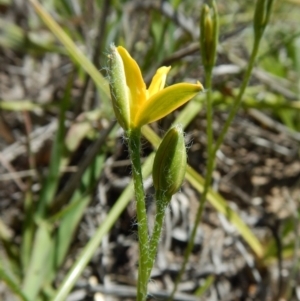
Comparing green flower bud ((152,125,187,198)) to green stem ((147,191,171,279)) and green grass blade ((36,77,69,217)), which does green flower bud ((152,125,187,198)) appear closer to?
green stem ((147,191,171,279))

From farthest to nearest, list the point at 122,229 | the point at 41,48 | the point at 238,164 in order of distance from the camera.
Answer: the point at 41,48 → the point at 238,164 → the point at 122,229

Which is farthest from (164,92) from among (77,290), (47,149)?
(47,149)

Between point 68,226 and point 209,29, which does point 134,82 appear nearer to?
point 209,29

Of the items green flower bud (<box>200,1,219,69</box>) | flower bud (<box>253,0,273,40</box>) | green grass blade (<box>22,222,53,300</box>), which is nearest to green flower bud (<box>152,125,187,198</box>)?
green flower bud (<box>200,1,219,69</box>)

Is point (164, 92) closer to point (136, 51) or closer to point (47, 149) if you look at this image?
point (47, 149)

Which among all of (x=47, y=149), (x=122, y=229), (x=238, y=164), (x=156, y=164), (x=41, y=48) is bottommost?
(x=238, y=164)

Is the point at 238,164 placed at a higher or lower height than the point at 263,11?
lower

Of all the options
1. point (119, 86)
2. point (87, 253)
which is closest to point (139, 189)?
point (119, 86)
